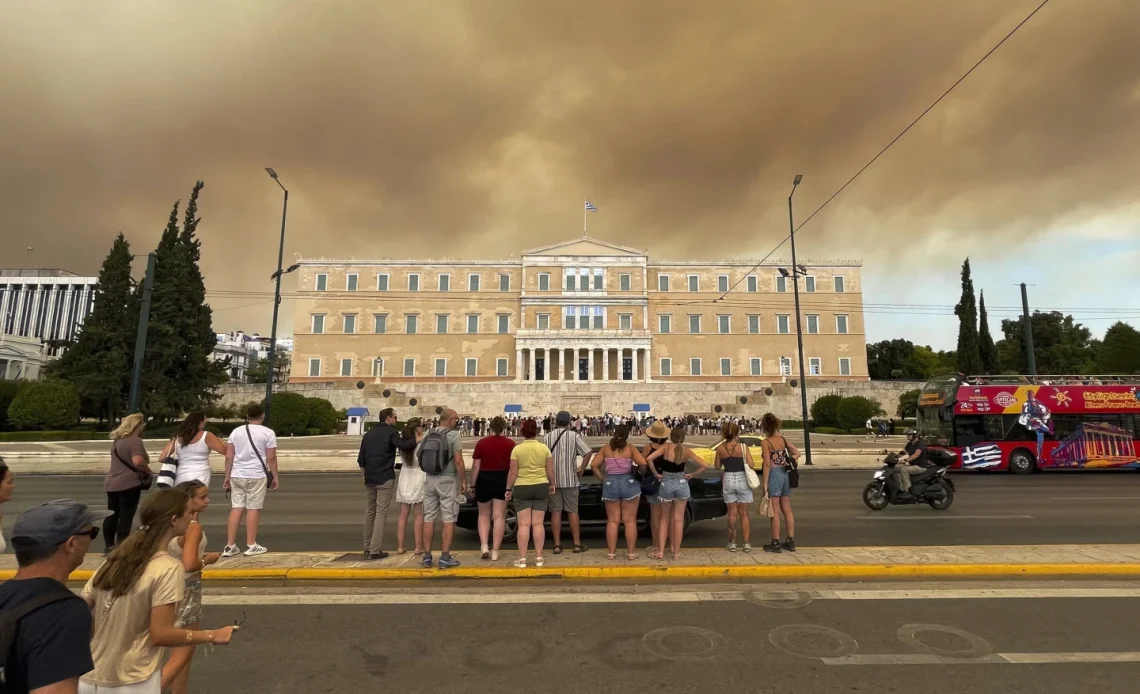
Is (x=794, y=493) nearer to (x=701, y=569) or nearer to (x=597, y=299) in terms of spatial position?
(x=701, y=569)

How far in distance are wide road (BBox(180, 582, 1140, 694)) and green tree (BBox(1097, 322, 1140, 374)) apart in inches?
1832

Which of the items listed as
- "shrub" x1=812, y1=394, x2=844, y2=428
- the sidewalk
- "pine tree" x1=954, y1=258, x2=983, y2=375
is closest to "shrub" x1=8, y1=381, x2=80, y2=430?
the sidewalk

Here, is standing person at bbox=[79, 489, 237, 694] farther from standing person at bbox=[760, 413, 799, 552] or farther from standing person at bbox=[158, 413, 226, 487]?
standing person at bbox=[760, 413, 799, 552]

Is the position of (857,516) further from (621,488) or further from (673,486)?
(621,488)

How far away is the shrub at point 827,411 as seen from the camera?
4203cm

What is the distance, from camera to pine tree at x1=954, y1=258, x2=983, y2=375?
47.3 m

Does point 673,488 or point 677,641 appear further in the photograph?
point 673,488

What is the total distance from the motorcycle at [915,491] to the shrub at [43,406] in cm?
4066

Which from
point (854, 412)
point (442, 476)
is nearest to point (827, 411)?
point (854, 412)

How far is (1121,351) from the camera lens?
130 ft

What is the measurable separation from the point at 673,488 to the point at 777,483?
1.54m

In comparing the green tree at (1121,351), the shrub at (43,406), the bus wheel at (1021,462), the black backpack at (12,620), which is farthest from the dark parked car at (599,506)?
the green tree at (1121,351)

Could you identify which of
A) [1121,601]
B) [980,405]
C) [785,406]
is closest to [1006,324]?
[785,406]

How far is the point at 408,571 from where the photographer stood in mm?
6309
